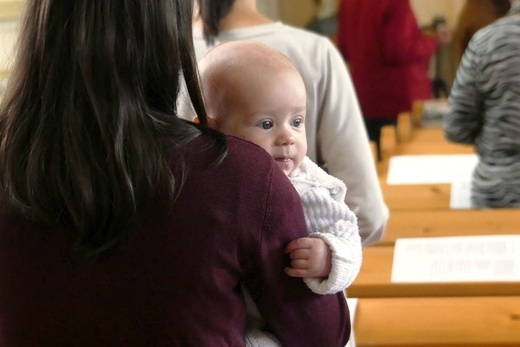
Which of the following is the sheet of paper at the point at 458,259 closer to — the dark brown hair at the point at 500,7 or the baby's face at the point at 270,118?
the baby's face at the point at 270,118

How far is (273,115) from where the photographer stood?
1.27 metres

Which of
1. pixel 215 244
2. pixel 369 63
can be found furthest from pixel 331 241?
pixel 369 63

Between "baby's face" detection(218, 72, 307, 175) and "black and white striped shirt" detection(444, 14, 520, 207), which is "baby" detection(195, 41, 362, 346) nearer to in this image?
"baby's face" detection(218, 72, 307, 175)

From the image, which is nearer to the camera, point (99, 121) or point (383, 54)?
point (99, 121)

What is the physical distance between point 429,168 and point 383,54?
3.86ft

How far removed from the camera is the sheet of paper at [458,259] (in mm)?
1864

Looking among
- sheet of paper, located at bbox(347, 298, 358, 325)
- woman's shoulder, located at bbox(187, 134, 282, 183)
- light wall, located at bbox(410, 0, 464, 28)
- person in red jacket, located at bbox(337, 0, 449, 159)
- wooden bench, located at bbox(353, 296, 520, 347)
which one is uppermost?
woman's shoulder, located at bbox(187, 134, 282, 183)

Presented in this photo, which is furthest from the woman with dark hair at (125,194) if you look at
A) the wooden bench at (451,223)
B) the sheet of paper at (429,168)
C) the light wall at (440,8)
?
the light wall at (440,8)

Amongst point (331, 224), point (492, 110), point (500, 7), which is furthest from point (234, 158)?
point (500, 7)

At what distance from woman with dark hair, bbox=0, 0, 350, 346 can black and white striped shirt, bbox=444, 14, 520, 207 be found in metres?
1.41

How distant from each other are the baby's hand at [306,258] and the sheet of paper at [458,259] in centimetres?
82

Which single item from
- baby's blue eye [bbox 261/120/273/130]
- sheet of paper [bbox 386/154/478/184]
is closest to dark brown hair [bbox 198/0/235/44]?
baby's blue eye [bbox 261/120/273/130]

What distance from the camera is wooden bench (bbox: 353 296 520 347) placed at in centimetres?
167

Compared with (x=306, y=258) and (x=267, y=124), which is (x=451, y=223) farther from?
(x=306, y=258)
